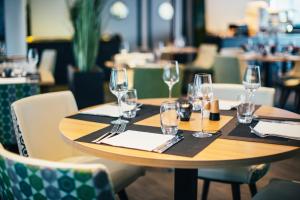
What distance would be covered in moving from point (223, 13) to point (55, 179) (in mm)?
9796

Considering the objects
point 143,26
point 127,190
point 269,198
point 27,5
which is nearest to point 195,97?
point 269,198

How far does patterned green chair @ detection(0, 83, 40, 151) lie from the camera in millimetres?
3582

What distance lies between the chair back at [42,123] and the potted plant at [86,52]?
86.1 inches

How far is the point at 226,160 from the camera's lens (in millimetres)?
1489

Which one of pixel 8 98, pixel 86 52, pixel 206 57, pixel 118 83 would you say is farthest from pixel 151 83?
pixel 206 57

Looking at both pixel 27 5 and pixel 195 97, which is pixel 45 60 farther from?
pixel 195 97

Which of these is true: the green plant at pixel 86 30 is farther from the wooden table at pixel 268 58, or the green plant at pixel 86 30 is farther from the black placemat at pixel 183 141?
the black placemat at pixel 183 141

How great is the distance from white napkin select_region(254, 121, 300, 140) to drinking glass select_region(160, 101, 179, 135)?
1.20 feet

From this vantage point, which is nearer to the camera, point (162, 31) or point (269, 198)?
point (269, 198)

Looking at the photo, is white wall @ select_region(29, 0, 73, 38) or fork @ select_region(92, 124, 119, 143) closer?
fork @ select_region(92, 124, 119, 143)

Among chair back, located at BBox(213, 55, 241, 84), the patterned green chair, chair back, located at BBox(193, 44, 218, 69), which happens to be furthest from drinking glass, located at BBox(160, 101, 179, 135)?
chair back, located at BBox(193, 44, 218, 69)

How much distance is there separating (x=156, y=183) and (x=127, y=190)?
276mm

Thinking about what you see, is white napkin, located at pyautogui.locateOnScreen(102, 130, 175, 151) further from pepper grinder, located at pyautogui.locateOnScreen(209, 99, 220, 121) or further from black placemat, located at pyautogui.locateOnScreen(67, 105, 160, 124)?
pepper grinder, located at pyautogui.locateOnScreen(209, 99, 220, 121)

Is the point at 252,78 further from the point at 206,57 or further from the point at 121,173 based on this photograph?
the point at 206,57
